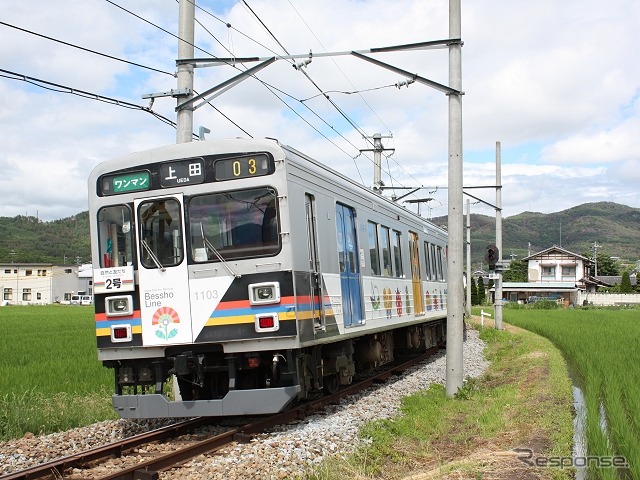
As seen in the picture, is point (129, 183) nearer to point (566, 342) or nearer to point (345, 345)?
point (345, 345)

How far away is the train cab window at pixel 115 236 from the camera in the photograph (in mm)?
Result: 9031

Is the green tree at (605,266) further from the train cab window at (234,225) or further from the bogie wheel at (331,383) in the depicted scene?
the train cab window at (234,225)

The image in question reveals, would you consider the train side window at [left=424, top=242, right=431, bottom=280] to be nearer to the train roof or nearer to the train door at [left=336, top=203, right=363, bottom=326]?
the train door at [left=336, top=203, right=363, bottom=326]

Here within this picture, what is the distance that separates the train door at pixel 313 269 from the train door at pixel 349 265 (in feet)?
3.56

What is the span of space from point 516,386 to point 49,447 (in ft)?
24.9

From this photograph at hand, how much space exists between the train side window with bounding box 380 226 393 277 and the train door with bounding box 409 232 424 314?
2150 millimetres

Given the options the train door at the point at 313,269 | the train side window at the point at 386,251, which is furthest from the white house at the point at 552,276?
the train door at the point at 313,269

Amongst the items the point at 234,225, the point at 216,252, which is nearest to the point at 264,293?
the point at 216,252

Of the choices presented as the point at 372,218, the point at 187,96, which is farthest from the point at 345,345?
the point at 187,96

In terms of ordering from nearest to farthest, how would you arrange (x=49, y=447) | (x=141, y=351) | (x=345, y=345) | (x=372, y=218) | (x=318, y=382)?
(x=49, y=447), (x=141, y=351), (x=318, y=382), (x=345, y=345), (x=372, y=218)

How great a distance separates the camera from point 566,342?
2300 centimetres

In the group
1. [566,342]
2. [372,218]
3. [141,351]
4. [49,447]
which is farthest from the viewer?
[566,342]

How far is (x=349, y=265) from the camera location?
11000 mm

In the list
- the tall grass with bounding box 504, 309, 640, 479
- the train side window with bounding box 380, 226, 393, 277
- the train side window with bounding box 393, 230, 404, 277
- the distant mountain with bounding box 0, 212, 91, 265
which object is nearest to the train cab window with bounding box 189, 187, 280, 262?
the tall grass with bounding box 504, 309, 640, 479
